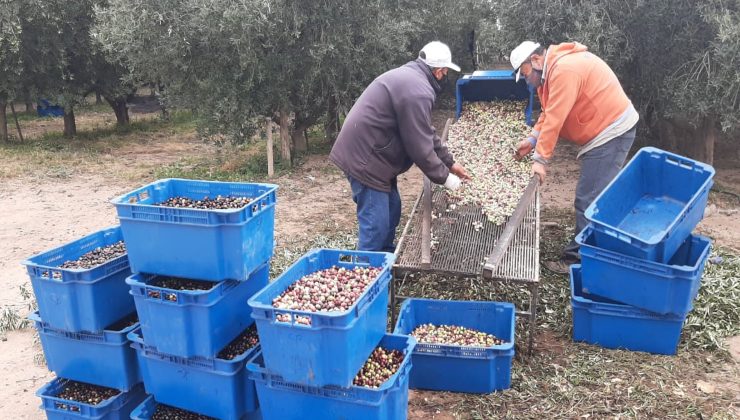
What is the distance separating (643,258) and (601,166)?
1650 mm

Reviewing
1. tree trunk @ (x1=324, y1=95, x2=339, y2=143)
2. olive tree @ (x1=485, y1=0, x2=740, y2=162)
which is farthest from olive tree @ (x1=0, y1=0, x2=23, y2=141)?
olive tree @ (x1=485, y1=0, x2=740, y2=162)

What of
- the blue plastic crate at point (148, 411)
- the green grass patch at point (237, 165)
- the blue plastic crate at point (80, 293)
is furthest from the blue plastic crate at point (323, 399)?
the green grass patch at point (237, 165)

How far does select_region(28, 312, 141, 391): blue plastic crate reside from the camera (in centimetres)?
356

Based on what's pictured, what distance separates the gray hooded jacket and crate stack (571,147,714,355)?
4.35 ft

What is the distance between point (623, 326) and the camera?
454 centimetres

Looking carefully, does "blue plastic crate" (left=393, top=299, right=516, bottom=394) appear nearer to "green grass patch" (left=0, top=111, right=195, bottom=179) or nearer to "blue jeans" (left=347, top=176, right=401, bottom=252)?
"blue jeans" (left=347, top=176, right=401, bottom=252)

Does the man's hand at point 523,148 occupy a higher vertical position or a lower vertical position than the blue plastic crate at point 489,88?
lower

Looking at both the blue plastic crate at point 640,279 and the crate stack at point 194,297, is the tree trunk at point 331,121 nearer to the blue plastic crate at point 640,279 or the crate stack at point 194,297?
the blue plastic crate at point 640,279

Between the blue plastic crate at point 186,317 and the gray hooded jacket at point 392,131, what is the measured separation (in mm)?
1778

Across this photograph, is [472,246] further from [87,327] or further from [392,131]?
[87,327]

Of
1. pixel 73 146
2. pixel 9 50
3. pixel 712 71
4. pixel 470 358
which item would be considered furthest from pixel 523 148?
pixel 73 146

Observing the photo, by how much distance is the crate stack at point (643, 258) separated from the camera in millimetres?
4191

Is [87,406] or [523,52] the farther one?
[523,52]

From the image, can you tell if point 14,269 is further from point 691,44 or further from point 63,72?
point 691,44
